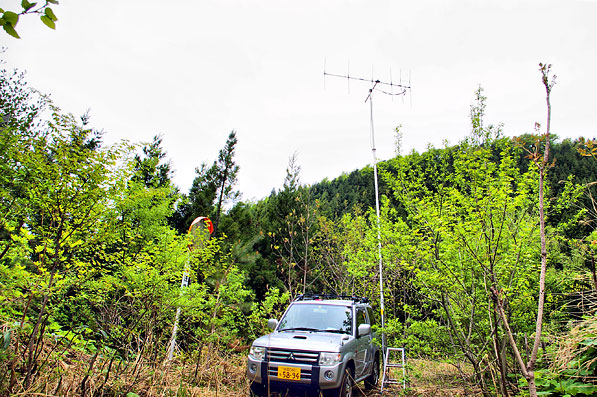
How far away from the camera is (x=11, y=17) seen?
1.27 meters

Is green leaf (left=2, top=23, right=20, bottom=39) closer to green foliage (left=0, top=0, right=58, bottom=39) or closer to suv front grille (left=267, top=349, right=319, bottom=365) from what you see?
green foliage (left=0, top=0, right=58, bottom=39)

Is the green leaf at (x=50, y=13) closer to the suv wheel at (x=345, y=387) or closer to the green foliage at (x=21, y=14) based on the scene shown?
the green foliage at (x=21, y=14)

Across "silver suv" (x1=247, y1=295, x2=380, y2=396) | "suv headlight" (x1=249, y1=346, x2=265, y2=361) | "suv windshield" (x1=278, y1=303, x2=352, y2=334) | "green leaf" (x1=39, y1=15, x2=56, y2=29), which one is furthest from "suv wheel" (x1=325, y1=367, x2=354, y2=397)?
"green leaf" (x1=39, y1=15, x2=56, y2=29)

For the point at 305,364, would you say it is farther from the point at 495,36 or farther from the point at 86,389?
the point at 495,36

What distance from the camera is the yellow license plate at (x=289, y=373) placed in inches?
206

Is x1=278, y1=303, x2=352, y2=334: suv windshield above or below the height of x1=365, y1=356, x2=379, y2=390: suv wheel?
above

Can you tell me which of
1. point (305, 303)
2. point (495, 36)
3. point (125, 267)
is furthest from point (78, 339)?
point (495, 36)

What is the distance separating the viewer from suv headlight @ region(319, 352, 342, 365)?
527 cm

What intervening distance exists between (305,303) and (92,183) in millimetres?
4501

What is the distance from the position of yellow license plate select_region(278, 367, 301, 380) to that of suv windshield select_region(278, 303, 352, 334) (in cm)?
109

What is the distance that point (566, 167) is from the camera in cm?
2138

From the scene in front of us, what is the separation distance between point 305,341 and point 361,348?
154 cm

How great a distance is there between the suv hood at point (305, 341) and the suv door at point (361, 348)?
0.40 m

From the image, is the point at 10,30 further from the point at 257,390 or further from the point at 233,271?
the point at 233,271
